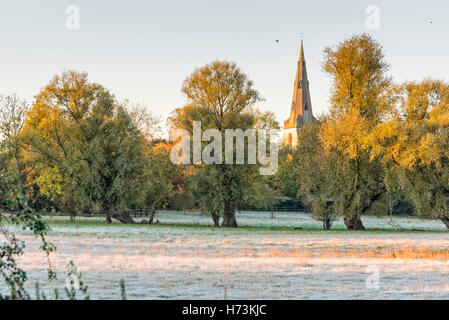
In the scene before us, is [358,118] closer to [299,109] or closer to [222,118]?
[222,118]

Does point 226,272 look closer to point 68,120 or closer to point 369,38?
point 369,38

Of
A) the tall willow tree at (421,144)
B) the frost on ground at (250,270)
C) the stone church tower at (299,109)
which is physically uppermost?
the stone church tower at (299,109)

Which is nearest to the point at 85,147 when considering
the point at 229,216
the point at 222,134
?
the point at 222,134

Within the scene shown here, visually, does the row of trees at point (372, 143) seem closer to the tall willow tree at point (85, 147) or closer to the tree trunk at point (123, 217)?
the tall willow tree at point (85, 147)

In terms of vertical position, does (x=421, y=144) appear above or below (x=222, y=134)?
below

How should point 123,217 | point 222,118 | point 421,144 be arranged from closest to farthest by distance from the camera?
point 421,144 < point 222,118 < point 123,217

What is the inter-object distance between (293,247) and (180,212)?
6636 cm

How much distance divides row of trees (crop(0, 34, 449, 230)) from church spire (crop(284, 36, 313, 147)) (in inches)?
4228

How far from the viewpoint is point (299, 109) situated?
17300cm

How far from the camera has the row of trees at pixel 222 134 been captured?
45719mm

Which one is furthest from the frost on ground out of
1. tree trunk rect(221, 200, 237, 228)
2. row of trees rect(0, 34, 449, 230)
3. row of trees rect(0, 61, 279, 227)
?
tree trunk rect(221, 200, 237, 228)

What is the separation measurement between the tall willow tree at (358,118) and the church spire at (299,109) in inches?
4451

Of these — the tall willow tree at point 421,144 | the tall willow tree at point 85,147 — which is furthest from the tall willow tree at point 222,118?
the tall willow tree at point 421,144

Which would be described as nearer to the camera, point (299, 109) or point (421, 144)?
point (421, 144)
